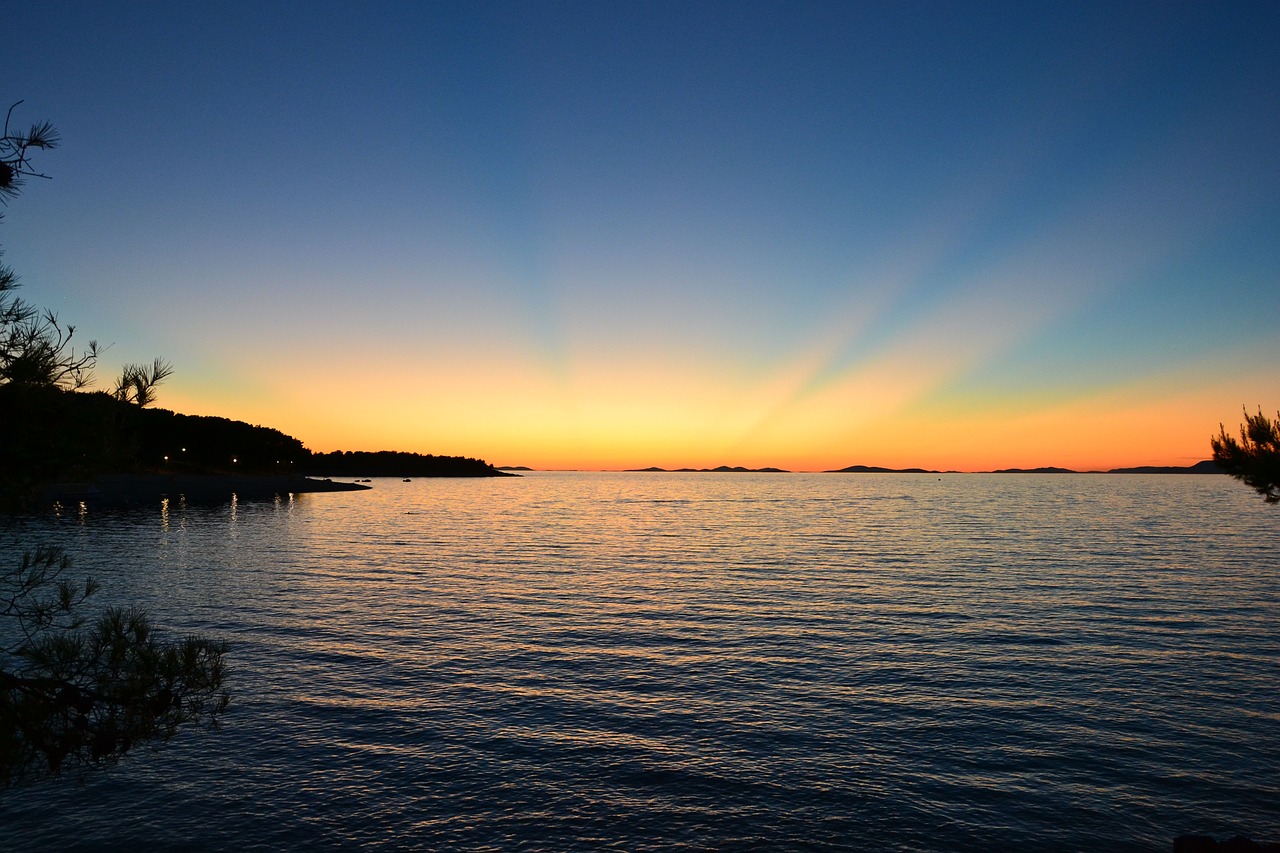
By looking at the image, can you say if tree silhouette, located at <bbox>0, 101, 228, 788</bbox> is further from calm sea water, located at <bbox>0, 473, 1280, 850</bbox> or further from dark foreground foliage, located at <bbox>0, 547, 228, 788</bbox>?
calm sea water, located at <bbox>0, 473, 1280, 850</bbox>

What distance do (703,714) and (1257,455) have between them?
1883cm

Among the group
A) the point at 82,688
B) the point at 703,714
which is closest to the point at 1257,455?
the point at 703,714

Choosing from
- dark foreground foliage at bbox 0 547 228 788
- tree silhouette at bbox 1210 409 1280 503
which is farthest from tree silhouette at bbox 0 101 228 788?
tree silhouette at bbox 1210 409 1280 503

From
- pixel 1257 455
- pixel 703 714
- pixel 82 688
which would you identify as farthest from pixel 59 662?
pixel 1257 455

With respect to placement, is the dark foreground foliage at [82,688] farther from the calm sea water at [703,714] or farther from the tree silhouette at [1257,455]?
the tree silhouette at [1257,455]

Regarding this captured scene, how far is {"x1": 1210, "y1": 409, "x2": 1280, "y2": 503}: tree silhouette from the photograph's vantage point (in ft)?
67.3

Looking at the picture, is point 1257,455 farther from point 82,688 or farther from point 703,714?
point 82,688

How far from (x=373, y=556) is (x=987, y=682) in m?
51.9

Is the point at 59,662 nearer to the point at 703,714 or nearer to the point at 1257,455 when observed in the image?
the point at 703,714

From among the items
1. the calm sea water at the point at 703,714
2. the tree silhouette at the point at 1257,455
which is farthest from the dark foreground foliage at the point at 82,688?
the tree silhouette at the point at 1257,455

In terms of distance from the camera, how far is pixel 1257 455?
2106 centimetres

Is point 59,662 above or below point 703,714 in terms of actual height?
above

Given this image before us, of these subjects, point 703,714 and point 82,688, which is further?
point 703,714

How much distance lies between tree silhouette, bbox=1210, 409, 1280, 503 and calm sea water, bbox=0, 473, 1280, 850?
24.5ft
